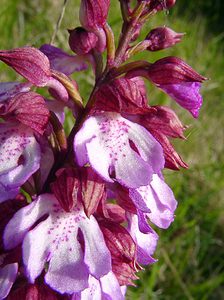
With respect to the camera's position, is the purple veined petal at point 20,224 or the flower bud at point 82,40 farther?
the flower bud at point 82,40

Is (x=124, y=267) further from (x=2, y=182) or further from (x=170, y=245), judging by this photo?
(x=170, y=245)

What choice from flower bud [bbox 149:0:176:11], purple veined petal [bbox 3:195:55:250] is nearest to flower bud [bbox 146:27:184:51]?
flower bud [bbox 149:0:176:11]

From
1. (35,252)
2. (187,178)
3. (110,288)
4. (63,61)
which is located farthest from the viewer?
(187,178)

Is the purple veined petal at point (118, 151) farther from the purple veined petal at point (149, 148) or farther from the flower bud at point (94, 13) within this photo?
the flower bud at point (94, 13)

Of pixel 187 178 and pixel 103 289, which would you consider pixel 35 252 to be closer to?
pixel 103 289

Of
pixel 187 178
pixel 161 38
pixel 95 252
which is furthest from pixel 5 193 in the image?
pixel 187 178

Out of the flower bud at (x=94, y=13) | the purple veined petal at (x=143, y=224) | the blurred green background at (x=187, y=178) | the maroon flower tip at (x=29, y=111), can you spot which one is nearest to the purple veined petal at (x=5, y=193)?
the maroon flower tip at (x=29, y=111)
